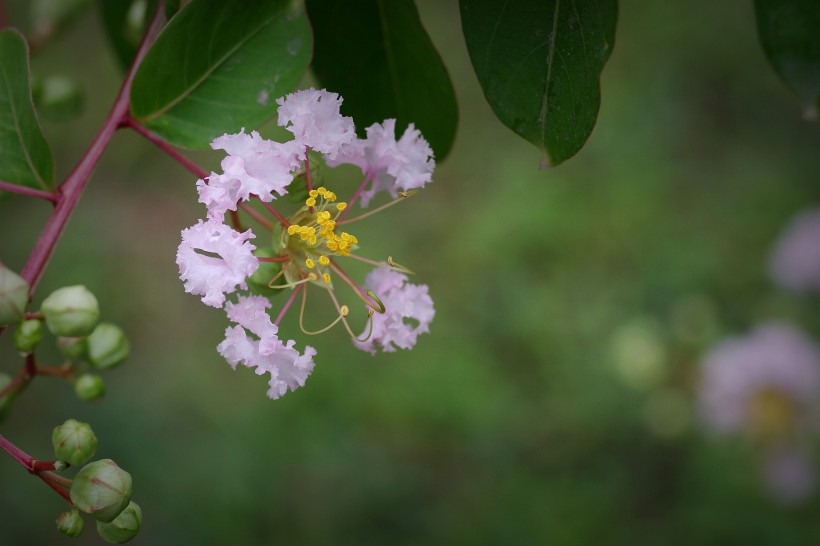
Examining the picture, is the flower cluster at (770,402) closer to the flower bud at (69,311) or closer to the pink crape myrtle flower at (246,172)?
the pink crape myrtle flower at (246,172)

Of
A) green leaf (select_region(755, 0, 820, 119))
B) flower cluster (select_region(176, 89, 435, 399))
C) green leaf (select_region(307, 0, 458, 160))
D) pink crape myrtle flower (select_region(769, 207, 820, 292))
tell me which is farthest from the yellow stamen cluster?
pink crape myrtle flower (select_region(769, 207, 820, 292))

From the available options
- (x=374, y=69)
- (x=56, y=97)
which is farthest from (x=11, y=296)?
(x=56, y=97)

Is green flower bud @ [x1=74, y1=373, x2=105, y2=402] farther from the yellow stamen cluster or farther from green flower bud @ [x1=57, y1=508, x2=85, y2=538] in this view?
the yellow stamen cluster

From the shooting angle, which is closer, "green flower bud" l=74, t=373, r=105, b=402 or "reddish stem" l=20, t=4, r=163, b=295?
"reddish stem" l=20, t=4, r=163, b=295

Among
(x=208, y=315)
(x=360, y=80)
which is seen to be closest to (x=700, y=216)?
(x=208, y=315)

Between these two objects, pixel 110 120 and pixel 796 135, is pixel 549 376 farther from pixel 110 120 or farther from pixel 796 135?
pixel 110 120

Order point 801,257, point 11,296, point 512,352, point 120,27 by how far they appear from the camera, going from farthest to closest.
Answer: point 512,352, point 801,257, point 120,27, point 11,296

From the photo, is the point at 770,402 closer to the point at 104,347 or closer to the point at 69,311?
the point at 104,347
